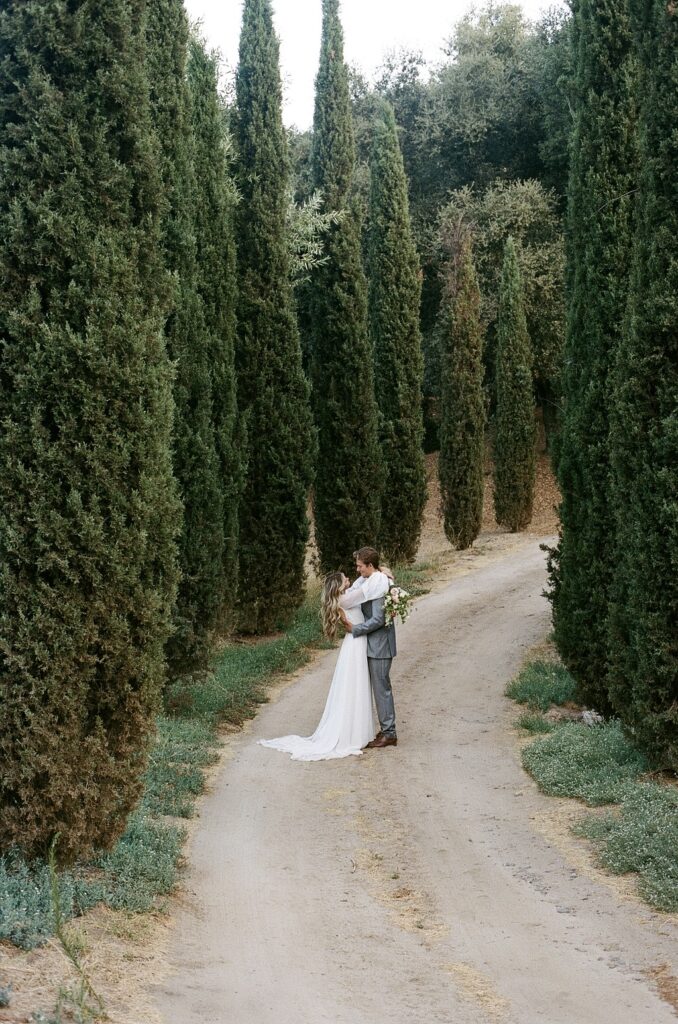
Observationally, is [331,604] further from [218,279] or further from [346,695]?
[218,279]

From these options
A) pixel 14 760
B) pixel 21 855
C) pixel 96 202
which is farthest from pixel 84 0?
pixel 21 855

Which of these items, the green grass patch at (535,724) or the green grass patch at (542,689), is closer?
the green grass patch at (535,724)

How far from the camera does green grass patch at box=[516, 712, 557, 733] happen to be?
33.1 ft

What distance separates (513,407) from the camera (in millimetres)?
25281

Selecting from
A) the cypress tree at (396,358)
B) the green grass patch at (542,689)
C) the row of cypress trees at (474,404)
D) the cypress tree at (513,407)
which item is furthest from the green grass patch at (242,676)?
the cypress tree at (513,407)

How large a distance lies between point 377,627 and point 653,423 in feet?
11.7

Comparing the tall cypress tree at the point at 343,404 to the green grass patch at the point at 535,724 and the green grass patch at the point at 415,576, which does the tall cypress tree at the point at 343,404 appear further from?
the green grass patch at the point at 535,724

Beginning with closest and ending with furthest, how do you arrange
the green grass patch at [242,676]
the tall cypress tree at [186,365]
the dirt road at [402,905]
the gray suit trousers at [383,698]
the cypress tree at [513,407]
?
the dirt road at [402,905]
the gray suit trousers at [383,698]
the tall cypress tree at [186,365]
the green grass patch at [242,676]
the cypress tree at [513,407]

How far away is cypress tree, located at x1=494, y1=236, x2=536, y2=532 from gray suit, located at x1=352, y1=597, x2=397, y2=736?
1566cm

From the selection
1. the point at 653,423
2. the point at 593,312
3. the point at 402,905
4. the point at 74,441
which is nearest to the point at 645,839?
the point at 402,905

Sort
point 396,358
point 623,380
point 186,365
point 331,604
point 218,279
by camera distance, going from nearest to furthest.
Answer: point 623,380 → point 331,604 → point 186,365 → point 218,279 → point 396,358

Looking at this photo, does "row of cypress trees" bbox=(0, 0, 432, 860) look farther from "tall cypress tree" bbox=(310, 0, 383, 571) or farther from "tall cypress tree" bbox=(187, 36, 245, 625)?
"tall cypress tree" bbox=(310, 0, 383, 571)

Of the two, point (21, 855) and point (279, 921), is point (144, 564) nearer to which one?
point (21, 855)

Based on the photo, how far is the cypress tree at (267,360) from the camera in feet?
51.4
